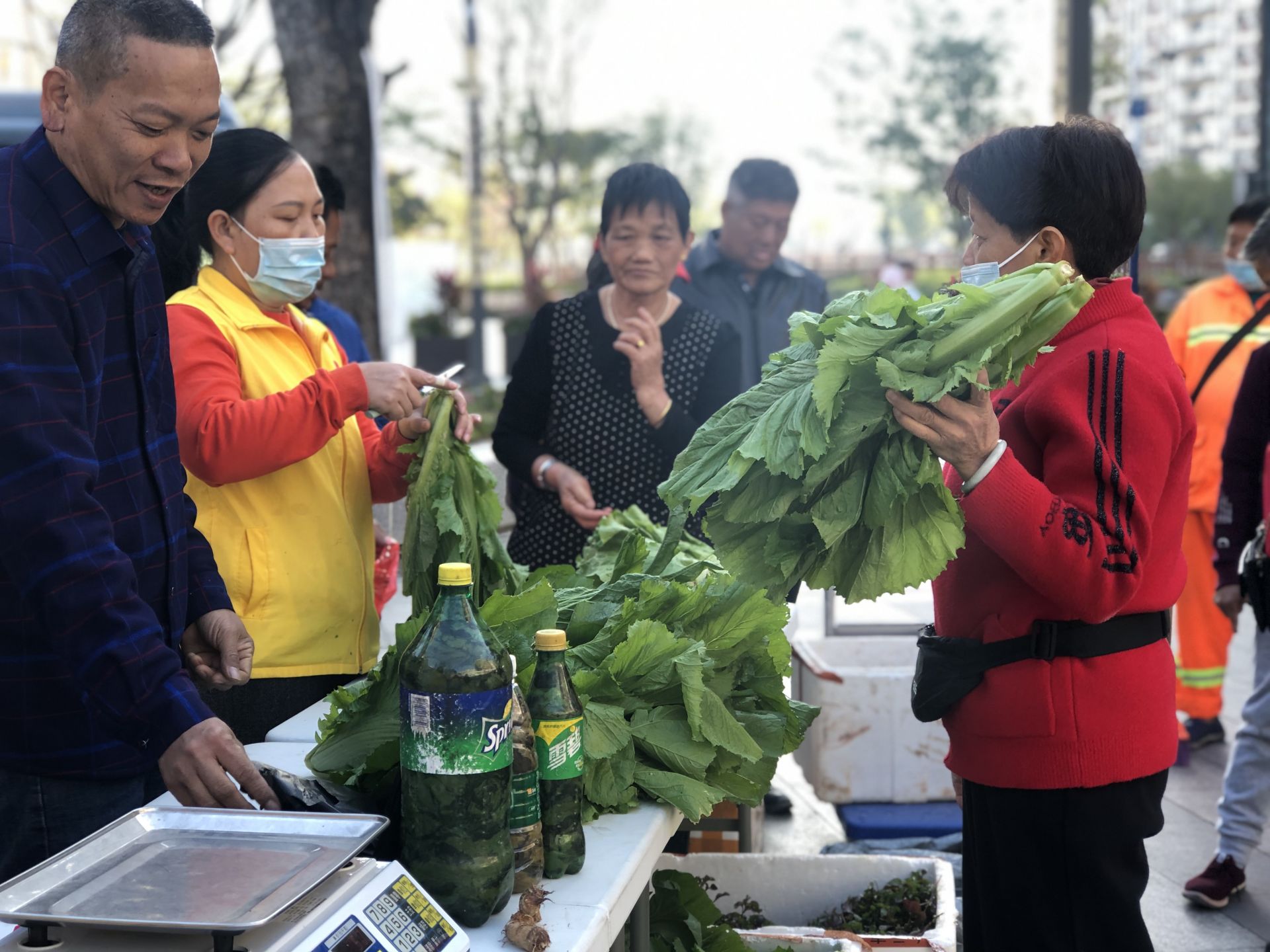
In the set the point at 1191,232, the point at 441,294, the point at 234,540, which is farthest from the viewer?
the point at 1191,232

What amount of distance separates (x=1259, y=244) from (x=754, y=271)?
204 centimetres

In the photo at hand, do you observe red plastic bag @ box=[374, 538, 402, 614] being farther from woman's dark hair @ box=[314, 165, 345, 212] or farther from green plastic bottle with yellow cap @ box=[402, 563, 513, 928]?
green plastic bottle with yellow cap @ box=[402, 563, 513, 928]

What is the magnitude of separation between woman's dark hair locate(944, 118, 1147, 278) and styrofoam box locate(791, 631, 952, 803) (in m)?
2.30

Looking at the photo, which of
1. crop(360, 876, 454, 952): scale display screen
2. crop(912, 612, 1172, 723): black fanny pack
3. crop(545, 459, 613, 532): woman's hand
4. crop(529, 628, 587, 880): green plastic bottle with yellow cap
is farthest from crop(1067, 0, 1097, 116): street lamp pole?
crop(360, 876, 454, 952): scale display screen

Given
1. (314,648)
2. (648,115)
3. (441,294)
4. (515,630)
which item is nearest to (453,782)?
(515,630)

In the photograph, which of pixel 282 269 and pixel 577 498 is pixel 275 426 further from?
pixel 577 498

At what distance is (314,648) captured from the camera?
2955mm

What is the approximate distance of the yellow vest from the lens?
2.89 metres

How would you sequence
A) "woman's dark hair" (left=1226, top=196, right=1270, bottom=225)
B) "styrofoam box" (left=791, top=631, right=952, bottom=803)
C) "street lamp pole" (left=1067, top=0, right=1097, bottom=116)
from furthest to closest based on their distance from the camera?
"street lamp pole" (left=1067, top=0, right=1097, bottom=116)
"woman's dark hair" (left=1226, top=196, right=1270, bottom=225)
"styrofoam box" (left=791, top=631, right=952, bottom=803)

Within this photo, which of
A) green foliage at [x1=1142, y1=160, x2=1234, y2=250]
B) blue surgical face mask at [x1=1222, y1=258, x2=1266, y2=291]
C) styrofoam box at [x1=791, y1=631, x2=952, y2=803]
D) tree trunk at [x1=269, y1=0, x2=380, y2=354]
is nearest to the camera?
styrofoam box at [x1=791, y1=631, x2=952, y2=803]

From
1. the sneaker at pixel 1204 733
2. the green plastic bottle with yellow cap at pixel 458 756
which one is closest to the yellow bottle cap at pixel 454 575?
the green plastic bottle with yellow cap at pixel 458 756

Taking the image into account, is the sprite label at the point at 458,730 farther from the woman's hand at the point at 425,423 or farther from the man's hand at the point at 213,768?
the woman's hand at the point at 425,423

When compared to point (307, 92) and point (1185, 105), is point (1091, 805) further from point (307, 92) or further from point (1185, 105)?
point (1185, 105)

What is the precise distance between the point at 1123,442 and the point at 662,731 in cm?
99
